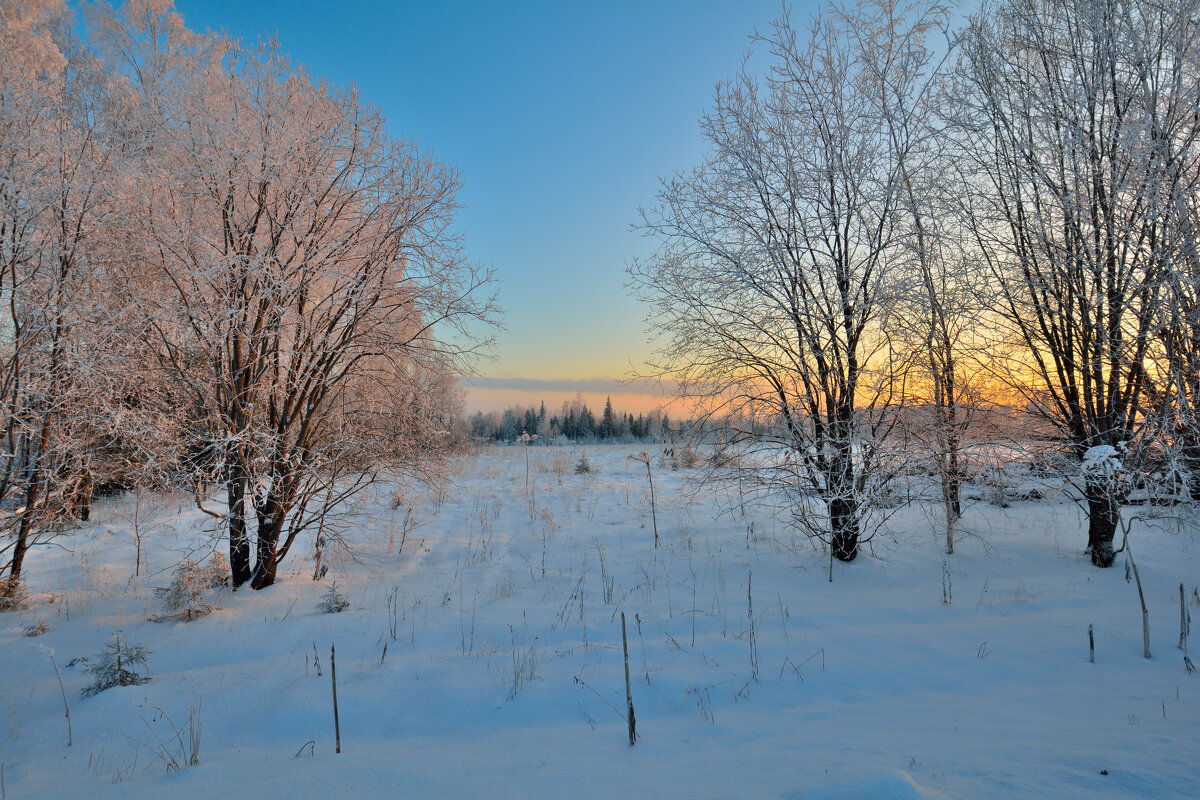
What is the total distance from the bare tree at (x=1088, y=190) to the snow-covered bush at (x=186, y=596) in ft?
34.2

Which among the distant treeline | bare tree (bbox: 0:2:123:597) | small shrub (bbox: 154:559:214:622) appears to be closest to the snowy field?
small shrub (bbox: 154:559:214:622)

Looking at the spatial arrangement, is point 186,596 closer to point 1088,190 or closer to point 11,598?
point 11,598

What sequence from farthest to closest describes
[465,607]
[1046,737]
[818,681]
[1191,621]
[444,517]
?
[444,517] → [465,607] → [1191,621] → [818,681] → [1046,737]

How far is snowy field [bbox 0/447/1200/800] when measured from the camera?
3.03 meters

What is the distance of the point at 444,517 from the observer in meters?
11.4

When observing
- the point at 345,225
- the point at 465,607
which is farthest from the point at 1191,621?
the point at 345,225

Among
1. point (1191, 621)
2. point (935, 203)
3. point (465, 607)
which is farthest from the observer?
point (935, 203)

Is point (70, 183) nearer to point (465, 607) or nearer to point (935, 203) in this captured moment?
point (465, 607)

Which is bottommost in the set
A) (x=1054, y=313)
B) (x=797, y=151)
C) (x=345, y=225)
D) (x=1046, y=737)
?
(x=1046, y=737)

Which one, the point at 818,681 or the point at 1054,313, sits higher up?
the point at 1054,313

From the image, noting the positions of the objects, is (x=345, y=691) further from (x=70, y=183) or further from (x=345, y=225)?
(x=70, y=183)

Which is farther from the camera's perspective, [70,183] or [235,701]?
[70,183]

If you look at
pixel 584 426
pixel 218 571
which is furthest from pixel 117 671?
pixel 584 426

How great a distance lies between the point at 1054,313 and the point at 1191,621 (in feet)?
12.5
